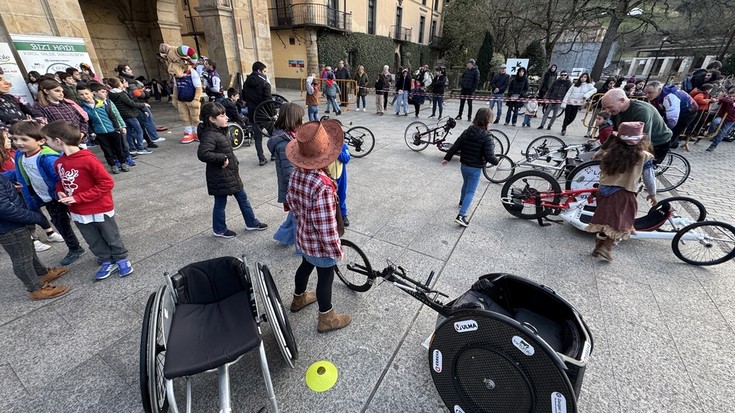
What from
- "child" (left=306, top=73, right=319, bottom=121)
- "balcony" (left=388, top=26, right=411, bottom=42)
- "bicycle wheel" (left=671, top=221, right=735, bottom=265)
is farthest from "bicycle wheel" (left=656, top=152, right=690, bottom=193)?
"balcony" (left=388, top=26, right=411, bottom=42)

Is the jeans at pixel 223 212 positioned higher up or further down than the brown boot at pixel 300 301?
higher up

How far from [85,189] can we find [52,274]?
1.12 m

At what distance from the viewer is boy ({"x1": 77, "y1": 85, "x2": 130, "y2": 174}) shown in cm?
525

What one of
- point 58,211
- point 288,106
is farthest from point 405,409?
point 58,211

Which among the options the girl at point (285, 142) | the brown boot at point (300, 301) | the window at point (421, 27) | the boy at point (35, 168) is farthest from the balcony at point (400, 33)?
the brown boot at point (300, 301)

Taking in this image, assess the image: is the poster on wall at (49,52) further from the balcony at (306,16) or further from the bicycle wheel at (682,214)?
the balcony at (306,16)

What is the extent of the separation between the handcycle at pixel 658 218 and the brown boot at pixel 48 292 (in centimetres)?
533

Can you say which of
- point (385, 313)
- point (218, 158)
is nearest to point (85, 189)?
point (218, 158)

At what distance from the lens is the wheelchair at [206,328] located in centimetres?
151

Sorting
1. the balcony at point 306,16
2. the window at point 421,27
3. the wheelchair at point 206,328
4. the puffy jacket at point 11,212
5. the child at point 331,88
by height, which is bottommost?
the wheelchair at point 206,328

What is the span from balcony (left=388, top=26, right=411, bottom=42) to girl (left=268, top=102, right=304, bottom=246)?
29197mm

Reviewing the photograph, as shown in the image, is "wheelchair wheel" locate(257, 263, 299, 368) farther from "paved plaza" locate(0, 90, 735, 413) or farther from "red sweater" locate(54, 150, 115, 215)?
"red sweater" locate(54, 150, 115, 215)

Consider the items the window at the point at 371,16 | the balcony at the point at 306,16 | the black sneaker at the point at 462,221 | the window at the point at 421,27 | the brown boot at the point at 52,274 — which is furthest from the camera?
the window at the point at 421,27

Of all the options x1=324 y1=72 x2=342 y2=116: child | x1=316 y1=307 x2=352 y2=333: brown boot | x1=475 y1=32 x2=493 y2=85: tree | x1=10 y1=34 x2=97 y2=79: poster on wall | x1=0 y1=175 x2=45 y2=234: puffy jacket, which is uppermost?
→ x1=475 y1=32 x2=493 y2=85: tree
